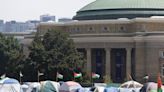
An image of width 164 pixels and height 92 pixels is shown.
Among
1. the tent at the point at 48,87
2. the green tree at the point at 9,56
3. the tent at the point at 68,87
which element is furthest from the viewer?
the green tree at the point at 9,56

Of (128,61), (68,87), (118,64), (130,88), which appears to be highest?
(68,87)

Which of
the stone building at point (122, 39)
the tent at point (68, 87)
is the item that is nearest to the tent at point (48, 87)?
the tent at point (68, 87)

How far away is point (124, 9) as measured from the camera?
416ft

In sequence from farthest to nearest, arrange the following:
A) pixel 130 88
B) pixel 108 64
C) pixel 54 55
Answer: pixel 108 64 → pixel 54 55 → pixel 130 88

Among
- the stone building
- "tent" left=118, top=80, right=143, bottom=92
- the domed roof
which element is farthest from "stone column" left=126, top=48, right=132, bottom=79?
"tent" left=118, top=80, right=143, bottom=92

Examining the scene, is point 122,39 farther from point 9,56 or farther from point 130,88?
point 130,88

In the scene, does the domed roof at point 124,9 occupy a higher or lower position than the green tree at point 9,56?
higher

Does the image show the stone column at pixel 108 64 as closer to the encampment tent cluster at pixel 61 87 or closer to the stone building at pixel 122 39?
the stone building at pixel 122 39

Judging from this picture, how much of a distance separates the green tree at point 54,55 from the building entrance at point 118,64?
16.6m

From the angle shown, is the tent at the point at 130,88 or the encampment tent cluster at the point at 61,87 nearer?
the encampment tent cluster at the point at 61,87

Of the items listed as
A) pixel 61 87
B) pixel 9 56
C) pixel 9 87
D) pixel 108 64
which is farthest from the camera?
pixel 108 64

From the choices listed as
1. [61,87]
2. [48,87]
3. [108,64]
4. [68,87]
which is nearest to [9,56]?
[108,64]

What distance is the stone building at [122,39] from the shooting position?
11306 cm

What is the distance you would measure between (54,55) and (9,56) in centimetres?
1482
